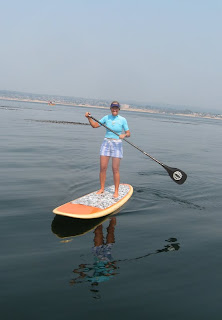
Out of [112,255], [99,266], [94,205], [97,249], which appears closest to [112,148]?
[94,205]

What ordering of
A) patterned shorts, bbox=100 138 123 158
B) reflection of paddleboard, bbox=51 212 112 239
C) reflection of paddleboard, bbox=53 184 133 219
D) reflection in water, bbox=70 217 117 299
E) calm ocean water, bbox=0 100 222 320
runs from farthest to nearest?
patterned shorts, bbox=100 138 123 158
reflection of paddleboard, bbox=53 184 133 219
reflection of paddleboard, bbox=51 212 112 239
reflection in water, bbox=70 217 117 299
calm ocean water, bbox=0 100 222 320

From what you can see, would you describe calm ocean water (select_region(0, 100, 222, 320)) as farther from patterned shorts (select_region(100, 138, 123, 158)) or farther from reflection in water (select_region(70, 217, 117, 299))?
patterned shorts (select_region(100, 138, 123, 158))

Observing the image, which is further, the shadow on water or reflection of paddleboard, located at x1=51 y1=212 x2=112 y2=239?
reflection of paddleboard, located at x1=51 y1=212 x2=112 y2=239

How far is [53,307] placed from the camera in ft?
13.0

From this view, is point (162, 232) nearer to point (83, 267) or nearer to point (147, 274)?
point (147, 274)

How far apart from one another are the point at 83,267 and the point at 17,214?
121 inches

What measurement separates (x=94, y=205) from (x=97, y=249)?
1.99 meters

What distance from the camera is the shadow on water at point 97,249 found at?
462cm

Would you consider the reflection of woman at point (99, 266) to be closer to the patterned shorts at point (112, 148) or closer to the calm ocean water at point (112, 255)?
the calm ocean water at point (112, 255)

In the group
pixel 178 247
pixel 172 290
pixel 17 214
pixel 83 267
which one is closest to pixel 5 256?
pixel 83 267

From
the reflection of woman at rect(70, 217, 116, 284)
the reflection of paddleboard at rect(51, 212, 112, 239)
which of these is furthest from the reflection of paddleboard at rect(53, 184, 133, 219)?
the reflection of woman at rect(70, 217, 116, 284)

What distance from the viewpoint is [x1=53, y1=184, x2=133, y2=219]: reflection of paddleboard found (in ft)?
22.3

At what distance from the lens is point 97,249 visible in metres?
5.69

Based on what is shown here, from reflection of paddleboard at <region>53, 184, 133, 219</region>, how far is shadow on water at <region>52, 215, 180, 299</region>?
26 centimetres
